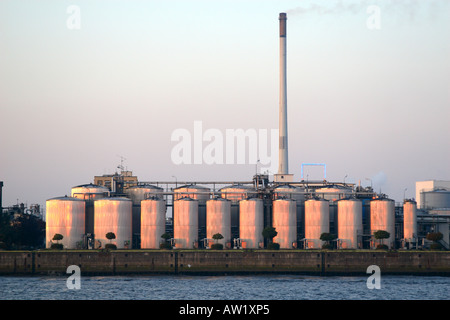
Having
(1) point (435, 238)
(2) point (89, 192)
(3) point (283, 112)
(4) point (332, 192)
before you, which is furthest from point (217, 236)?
(3) point (283, 112)

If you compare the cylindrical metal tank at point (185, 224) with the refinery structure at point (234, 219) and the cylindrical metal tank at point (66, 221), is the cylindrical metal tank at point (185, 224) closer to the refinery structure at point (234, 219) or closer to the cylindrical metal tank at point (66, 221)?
the refinery structure at point (234, 219)

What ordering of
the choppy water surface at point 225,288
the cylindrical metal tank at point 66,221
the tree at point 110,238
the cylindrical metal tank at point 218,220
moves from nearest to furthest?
the choppy water surface at point 225,288
the tree at point 110,238
the cylindrical metal tank at point 66,221
the cylindrical metal tank at point 218,220

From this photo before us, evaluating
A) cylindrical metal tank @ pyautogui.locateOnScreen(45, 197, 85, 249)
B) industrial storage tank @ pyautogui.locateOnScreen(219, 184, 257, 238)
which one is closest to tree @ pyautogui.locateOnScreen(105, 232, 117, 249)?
cylindrical metal tank @ pyautogui.locateOnScreen(45, 197, 85, 249)

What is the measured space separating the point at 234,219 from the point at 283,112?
33451mm

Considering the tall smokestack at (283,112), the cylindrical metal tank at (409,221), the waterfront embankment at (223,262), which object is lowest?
the waterfront embankment at (223,262)

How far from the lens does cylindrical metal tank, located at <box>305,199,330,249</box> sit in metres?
138

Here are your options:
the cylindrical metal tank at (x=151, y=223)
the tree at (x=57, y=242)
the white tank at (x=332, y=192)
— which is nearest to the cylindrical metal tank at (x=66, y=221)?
the tree at (x=57, y=242)

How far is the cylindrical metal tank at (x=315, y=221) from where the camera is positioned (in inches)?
5433

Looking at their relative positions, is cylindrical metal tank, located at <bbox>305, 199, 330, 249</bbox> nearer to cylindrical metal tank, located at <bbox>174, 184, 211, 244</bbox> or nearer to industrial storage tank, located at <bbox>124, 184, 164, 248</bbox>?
cylindrical metal tank, located at <bbox>174, 184, 211, 244</bbox>

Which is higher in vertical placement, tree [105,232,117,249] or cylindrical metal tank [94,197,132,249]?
cylindrical metal tank [94,197,132,249]

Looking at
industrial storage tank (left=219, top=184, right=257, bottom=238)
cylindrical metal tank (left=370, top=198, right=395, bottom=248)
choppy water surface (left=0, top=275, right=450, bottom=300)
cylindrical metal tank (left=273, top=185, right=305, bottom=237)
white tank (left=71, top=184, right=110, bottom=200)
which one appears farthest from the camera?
white tank (left=71, top=184, right=110, bottom=200)

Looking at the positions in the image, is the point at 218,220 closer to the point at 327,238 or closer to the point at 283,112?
the point at 327,238

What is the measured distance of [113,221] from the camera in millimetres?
135750
